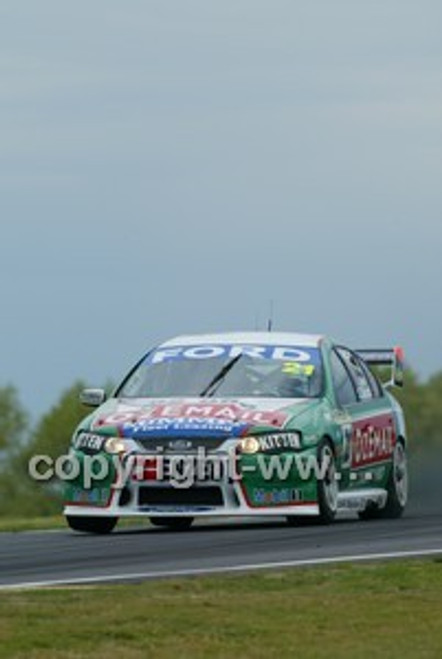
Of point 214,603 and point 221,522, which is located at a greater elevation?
point 214,603

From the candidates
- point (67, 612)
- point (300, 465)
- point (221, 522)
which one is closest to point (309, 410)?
point (300, 465)

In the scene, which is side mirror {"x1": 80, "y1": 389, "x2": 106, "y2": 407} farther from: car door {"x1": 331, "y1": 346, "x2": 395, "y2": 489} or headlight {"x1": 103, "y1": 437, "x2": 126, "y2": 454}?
car door {"x1": 331, "y1": 346, "x2": 395, "y2": 489}

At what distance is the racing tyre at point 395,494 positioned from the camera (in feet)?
70.4

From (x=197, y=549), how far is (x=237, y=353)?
4.32m

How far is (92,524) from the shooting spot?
1977 centimetres

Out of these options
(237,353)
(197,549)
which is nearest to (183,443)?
(237,353)

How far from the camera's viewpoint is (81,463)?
767 inches

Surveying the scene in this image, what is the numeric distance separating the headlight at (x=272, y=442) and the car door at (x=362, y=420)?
973 mm

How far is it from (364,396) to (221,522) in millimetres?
1616

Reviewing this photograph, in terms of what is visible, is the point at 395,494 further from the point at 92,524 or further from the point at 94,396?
the point at 92,524

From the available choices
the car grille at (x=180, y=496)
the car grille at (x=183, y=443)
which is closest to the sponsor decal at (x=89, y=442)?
the car grille at (x=183, y=443)

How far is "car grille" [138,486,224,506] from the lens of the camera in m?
19.2

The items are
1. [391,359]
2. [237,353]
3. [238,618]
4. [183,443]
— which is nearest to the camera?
[238,618]

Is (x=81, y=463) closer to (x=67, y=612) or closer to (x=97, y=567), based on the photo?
(x=97, y=567)
